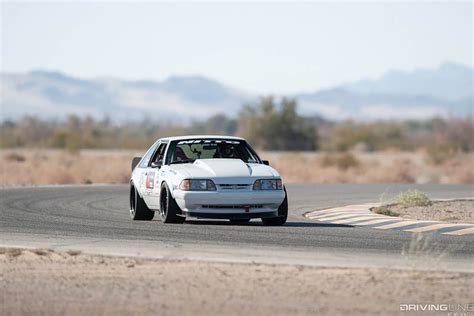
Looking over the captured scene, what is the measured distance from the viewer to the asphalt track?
14133 mm

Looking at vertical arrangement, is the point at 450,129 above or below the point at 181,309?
above

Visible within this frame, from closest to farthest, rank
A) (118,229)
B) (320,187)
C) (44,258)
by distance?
(44,258) → (118,229) → (320,187)

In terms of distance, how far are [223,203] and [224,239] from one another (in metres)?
1.59

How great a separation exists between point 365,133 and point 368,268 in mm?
80941

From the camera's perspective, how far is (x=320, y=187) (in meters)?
35.2

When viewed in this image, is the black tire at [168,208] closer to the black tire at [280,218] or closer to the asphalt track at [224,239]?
the asphalt track at [224,239]

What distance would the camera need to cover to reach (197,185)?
17969mm

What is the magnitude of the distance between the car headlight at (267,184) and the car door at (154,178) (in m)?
1.77

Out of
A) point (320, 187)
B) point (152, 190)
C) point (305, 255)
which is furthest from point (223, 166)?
point (320, 187)

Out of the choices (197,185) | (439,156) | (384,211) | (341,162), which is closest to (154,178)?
(197,185)

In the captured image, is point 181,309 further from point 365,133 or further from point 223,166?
point 365,133

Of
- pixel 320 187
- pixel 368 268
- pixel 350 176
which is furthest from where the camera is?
pixel 350 176

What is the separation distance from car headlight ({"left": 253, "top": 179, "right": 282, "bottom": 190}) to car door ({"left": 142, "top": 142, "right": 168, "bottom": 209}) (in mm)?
1774

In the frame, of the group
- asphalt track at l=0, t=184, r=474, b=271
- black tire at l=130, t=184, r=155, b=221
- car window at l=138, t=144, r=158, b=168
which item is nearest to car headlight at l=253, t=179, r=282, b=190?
asphalt track at l=0, t=184, r=474, b=271
